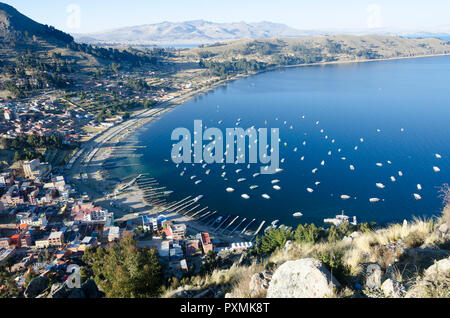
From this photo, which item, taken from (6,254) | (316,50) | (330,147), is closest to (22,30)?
(6,254)

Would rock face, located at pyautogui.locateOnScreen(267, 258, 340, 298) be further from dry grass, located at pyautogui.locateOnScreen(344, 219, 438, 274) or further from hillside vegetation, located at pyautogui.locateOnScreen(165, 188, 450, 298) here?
dry grass, located at pyautogui.locateOnScreen(344, 219, 438, 274)

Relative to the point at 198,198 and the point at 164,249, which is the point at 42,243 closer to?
the point at 164,249

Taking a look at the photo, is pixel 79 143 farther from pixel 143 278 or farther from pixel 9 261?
pixel 143 278

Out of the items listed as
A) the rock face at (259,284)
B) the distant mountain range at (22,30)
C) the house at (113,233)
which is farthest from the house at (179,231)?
the distant mountain range at (22,30)
